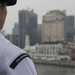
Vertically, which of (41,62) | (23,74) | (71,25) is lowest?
(41,62)

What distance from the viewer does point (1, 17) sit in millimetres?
289

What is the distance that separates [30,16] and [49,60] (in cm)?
769

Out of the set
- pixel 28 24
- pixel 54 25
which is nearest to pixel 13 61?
pixel 54 25

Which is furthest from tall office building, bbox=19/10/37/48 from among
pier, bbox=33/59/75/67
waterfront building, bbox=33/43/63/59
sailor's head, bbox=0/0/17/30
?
sailor's head, bbox=0/0/17/30

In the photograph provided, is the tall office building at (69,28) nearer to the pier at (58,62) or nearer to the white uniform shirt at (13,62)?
the pier at (58,62)

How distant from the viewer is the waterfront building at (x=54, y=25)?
77.5 ft

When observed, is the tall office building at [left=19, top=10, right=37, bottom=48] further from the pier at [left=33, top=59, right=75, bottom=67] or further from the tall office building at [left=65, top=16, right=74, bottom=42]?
the pier at [left=33, top=59, right=75, bottom=67]

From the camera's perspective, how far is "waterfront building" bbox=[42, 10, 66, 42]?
77.5ft

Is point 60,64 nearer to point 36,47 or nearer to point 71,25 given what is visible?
point 36,47

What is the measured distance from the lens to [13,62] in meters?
0.26

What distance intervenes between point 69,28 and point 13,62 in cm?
2457

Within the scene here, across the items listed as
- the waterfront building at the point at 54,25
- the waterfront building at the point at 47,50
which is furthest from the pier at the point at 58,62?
the waterfront building at the point at 54,25

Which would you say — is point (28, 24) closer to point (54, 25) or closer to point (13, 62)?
point (54, 25)

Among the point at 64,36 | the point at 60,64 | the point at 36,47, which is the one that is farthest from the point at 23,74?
the point at 64,36
